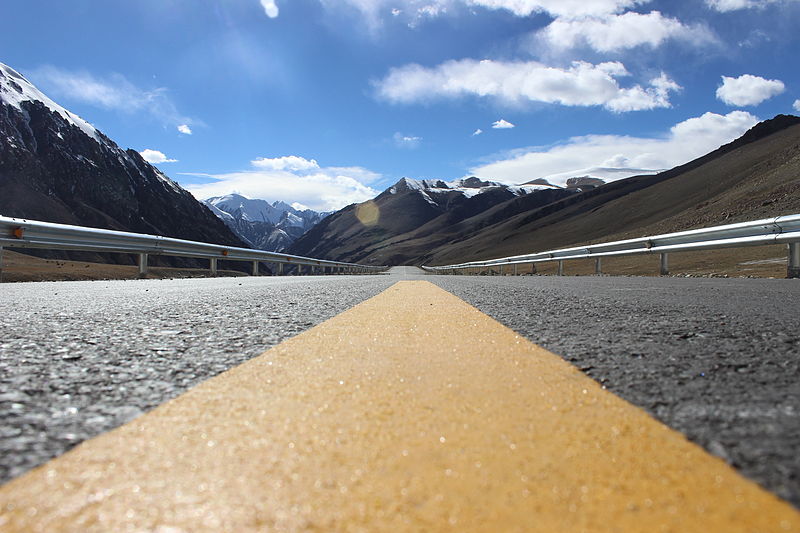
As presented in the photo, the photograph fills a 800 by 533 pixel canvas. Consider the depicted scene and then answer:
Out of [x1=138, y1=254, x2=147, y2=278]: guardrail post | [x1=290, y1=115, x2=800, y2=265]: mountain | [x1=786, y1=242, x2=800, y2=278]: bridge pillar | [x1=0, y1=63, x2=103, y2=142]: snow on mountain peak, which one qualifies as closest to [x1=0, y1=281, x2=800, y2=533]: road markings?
[x1=786, y1=242, x2=800, y2=278]: bridge pillar

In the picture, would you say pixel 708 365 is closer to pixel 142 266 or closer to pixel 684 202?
pixel 142 266

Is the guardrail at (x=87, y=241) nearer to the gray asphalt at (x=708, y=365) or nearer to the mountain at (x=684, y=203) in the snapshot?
the gray asphalt at (x=708, y=365)

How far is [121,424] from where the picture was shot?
1.07m

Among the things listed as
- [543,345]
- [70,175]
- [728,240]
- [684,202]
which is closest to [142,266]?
[543,345]

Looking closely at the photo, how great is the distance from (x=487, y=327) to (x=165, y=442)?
2.01 metres

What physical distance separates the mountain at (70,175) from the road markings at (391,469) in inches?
6533

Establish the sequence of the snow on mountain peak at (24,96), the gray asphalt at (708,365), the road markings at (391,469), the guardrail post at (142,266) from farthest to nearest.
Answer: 1. the snow on mountain peak at (24,96)
2. the guardrail post at (142,266)
3. the gray asphalt at (708,365)
4. the road markings at (391,469)

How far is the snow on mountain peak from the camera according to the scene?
16025 centimetres

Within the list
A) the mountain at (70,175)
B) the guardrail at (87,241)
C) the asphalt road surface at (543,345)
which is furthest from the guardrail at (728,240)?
the mountain at (70,175)

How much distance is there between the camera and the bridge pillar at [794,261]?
290 inches

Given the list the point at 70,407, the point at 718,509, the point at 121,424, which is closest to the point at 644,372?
the point at 718,509

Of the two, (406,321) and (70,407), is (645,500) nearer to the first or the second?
(70,407)

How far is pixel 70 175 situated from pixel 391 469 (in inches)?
7758

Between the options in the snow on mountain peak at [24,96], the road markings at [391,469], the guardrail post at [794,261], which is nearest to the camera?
the road markings at [391,469]
